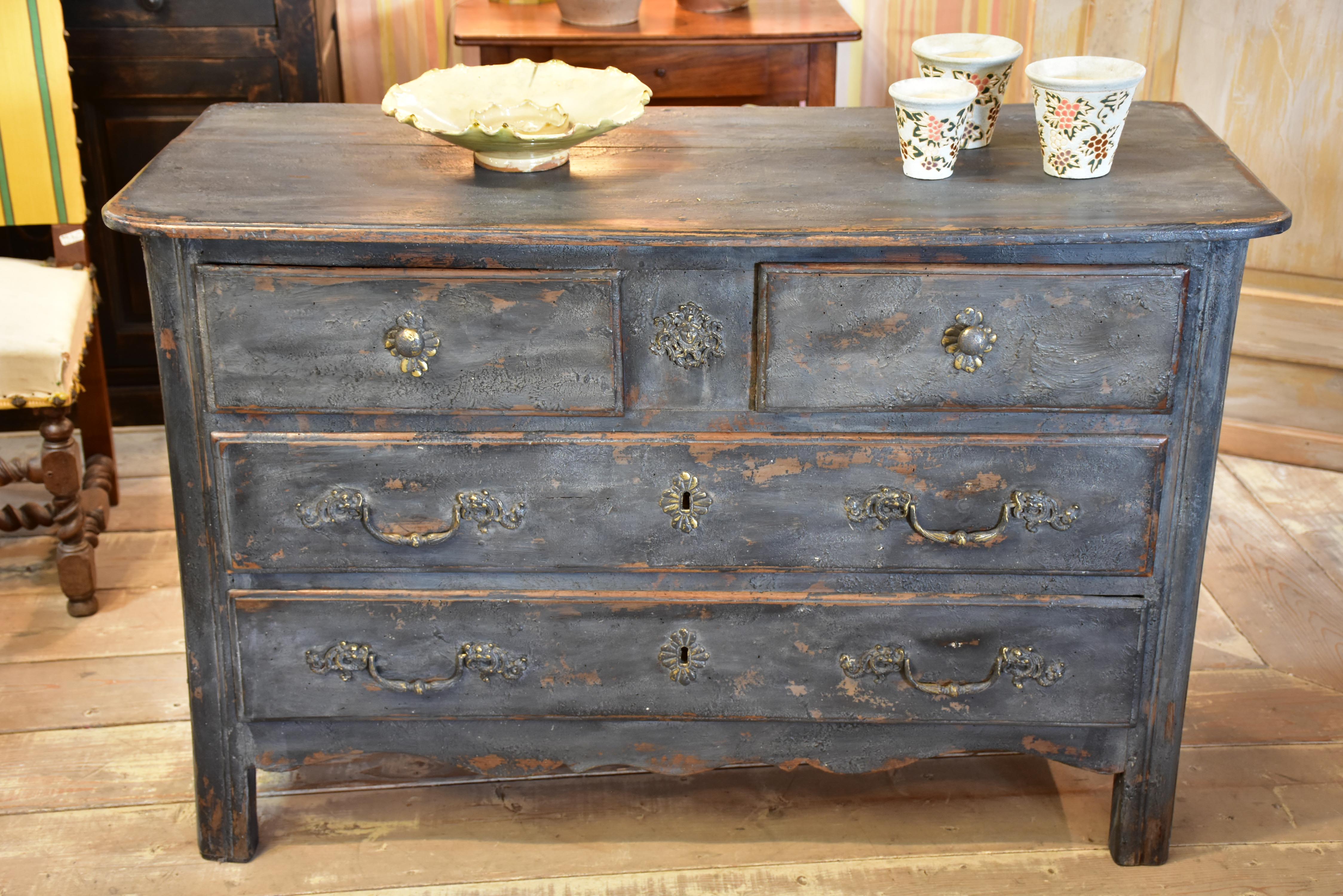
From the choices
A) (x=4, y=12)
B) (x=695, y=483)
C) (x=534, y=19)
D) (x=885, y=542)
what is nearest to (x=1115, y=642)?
(x=885, y=542)

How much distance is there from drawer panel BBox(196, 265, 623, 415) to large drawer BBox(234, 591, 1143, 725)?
258 mm

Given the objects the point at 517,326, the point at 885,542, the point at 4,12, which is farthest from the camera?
the point at 4,12

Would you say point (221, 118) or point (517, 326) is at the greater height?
point (221, 118)

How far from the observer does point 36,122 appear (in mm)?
2203

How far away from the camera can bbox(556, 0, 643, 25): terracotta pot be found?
102 inches

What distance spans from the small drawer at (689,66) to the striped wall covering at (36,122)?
883mm

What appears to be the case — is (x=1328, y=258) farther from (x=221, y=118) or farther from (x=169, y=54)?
(x=169, y=54)

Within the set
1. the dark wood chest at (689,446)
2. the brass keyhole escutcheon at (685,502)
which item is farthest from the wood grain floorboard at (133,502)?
the brass keyhole escutcheon at (685,502)

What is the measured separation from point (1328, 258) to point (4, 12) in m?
2.49

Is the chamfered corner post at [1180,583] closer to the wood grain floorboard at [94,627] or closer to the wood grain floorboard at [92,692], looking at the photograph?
the wood grain floorboard at [92,692]

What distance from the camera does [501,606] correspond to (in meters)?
1.62

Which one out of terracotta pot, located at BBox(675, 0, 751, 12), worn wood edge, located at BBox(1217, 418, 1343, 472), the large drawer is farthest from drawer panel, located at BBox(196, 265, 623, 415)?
worn wood edge, located at BBox(1217, 418, 1343, 472)

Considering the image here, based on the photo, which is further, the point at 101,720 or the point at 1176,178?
the point at 101,720

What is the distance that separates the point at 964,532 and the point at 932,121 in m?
0.47
